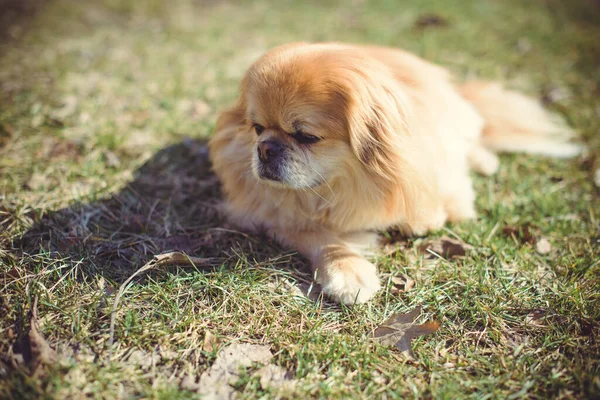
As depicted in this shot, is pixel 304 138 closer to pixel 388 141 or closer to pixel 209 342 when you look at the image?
pixel 388 141

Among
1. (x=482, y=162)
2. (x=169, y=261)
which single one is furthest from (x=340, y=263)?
(x=482, y=162)

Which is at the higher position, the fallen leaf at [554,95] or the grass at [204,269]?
the fallen leaf at [554,95]

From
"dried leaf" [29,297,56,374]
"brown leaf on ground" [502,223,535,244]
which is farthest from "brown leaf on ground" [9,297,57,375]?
"brown leaf on ground" [502,223,535,244]

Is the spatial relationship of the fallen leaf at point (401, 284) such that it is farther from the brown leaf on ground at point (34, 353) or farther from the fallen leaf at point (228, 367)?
the brown leaf on ground at point (34, 353)

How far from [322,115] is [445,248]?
1047mm

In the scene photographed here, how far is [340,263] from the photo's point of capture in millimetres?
2180

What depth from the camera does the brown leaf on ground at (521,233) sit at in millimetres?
2475

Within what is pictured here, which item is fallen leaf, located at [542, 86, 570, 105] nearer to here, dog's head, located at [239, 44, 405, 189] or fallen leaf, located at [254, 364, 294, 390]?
dog's head, located at [239, 44, 405, 189]

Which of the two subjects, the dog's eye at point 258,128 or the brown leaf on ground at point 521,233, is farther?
the brown leaf on ground at point 521,233

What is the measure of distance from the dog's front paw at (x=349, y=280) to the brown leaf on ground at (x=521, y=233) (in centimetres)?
92

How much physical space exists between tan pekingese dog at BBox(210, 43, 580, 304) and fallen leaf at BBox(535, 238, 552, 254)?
1.27 ft

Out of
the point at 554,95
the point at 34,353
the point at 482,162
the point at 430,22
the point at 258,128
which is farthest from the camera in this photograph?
the point at 430,22

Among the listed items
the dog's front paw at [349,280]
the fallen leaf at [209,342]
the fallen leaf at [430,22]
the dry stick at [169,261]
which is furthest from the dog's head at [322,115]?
the fallen leaf at [430,22]

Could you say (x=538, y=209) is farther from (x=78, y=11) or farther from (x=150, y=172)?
(x=78, y=11)
